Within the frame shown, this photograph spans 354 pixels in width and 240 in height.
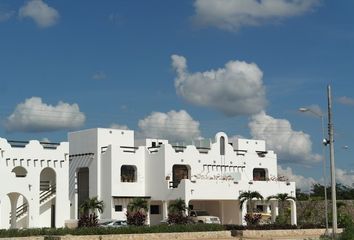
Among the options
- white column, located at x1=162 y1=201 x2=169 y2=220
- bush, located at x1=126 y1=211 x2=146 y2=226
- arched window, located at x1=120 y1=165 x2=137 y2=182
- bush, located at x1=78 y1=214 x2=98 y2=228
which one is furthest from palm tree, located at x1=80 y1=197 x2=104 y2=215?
bush, located at x1=78 y1=214 x2=98 y2=228

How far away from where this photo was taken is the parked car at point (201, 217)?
2266 inches

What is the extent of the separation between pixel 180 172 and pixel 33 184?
14.5 m

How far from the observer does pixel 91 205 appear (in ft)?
186

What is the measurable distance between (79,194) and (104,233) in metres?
18.2

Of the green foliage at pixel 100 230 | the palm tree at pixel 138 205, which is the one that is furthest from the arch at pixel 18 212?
the green foliage at pixel 100 230

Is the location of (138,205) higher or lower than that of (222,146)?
lower

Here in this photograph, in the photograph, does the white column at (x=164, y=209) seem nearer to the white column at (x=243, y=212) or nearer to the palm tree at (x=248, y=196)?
the palm tree at (x=248, y=196)

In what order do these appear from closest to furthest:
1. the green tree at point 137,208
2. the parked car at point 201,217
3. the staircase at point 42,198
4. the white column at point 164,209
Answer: the green tree at point 137,208 < the staircase at point 42,198 < the parked car at point 201,217 < the white column at point 164,209

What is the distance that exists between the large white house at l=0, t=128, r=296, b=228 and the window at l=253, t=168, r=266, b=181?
64 cm

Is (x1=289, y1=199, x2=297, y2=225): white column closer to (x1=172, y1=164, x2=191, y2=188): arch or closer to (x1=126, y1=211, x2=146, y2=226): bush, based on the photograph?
(x1=172, y1=164, x2=191, y2=188): arch

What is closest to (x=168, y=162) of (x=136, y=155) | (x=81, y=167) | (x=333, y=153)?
(x=136, y=155)

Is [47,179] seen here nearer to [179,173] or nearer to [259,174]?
[179,173]

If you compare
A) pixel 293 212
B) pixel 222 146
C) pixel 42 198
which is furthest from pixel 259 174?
pixel 42 198

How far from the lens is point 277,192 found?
65.7 meters
